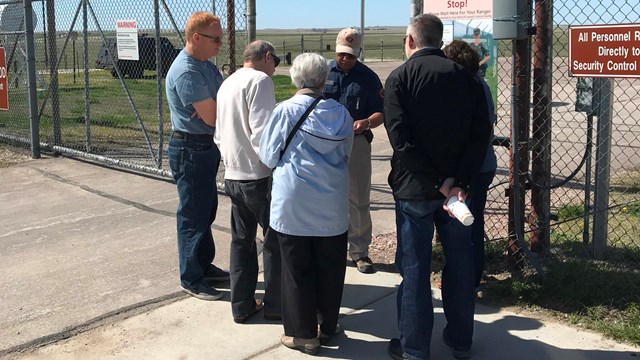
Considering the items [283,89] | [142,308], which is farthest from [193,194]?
[283,89]

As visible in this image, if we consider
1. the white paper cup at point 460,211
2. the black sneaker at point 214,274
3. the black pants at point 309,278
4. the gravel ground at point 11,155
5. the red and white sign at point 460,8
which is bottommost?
the black sneaker at point 214,274

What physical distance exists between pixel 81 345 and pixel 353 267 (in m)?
2.21

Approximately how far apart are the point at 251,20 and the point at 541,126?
3.25 m

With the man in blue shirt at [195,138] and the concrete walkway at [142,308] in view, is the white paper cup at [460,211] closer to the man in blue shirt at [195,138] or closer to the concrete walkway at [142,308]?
the concrete walkway at [142,308]

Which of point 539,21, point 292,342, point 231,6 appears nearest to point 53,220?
point 231,6

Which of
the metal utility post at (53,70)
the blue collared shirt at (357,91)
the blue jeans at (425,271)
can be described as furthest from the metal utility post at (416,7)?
the metal utility post at (53,70)

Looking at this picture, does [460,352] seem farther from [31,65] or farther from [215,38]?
[31,65]

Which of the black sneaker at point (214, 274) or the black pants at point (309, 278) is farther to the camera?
the black sneaker at point (214, 274)

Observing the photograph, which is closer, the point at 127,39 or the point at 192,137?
the point at 192,137

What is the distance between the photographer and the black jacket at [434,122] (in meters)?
3.61

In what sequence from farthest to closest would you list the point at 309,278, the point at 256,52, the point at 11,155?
1. the point at 11,155
2. the point at 256,52
3. the point at 309,278

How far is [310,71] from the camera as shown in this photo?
13.1 ft

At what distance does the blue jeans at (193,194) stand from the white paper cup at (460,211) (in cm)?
199

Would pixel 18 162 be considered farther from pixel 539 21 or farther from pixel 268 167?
pixel 539 21
